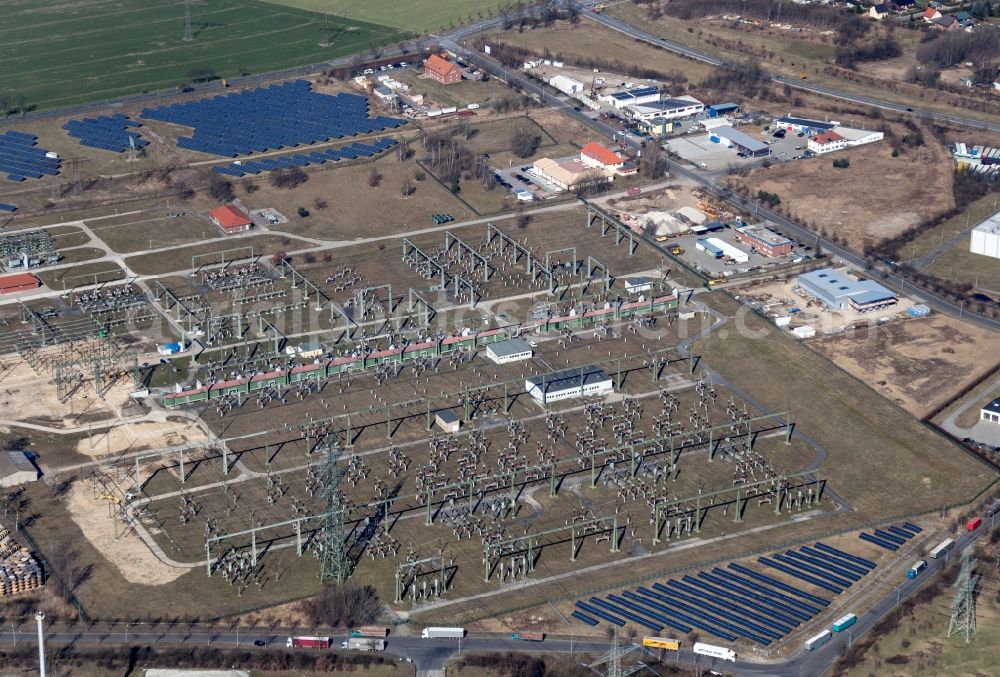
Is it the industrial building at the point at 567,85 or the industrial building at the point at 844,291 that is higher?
the industrial building at the point at 844,291

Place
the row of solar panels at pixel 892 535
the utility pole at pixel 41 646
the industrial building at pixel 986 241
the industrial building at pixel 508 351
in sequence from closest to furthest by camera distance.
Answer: the utility pole at pixel 41 646
the row of solar panels at pixel 892 535
the industrial building at pixel 508 351
the industrial building at pixel 986 241

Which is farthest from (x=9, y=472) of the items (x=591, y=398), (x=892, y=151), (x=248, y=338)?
(x=892, y=151)

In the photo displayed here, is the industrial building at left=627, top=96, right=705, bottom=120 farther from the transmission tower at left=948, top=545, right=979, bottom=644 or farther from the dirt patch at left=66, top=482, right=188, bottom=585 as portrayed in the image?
the transmission tower at left=948, top=545, right=979, bottom=644

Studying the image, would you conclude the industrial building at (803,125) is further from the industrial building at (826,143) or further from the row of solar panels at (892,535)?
the row of solar panels at (892,535)

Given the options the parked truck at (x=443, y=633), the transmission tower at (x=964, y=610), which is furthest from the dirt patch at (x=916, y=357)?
the parked truck at (x=443, y=633)

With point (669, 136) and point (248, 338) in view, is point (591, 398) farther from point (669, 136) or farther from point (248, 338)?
point (669, 136)

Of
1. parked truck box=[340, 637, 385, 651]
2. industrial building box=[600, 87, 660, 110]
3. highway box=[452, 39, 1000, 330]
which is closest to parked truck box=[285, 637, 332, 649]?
parked truck box=[340, 637, 385, 651]

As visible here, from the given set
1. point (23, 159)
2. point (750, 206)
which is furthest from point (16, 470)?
point (750, 206)

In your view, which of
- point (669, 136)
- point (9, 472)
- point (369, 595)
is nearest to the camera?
point (369, 595)
